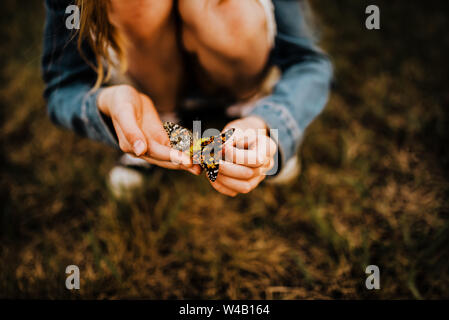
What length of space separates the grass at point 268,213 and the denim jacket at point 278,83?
28 centimetres

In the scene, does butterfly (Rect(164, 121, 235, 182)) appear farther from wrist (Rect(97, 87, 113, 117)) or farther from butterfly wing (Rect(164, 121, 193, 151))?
wrist (Rect(97, 87, 113, 117))

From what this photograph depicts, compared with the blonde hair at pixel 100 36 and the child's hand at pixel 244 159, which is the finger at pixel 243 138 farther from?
the blonde hair at pixel 100 36

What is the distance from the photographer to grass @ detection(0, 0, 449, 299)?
82 cm

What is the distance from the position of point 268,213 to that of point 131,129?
0.54 metres

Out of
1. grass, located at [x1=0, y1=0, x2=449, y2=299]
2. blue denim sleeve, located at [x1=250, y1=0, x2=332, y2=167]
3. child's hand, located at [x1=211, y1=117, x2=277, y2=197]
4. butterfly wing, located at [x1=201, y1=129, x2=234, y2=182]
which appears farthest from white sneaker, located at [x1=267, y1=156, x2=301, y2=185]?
butterfly wing, located at [x1=201, y1=129, x2=234, y2=182]

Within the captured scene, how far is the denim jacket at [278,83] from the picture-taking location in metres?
0.66

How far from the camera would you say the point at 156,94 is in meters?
0.79

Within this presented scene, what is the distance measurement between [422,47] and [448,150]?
1.64ft

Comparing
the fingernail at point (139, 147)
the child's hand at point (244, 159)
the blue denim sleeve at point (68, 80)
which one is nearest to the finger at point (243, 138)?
the child's hand at point (244, 159)

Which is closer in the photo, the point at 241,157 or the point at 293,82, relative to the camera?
the point at 241,157

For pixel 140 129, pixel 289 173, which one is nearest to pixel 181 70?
pixel 140 129

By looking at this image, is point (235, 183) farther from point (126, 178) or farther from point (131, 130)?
point (126, 178)

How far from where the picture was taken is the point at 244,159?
0.55 metres
